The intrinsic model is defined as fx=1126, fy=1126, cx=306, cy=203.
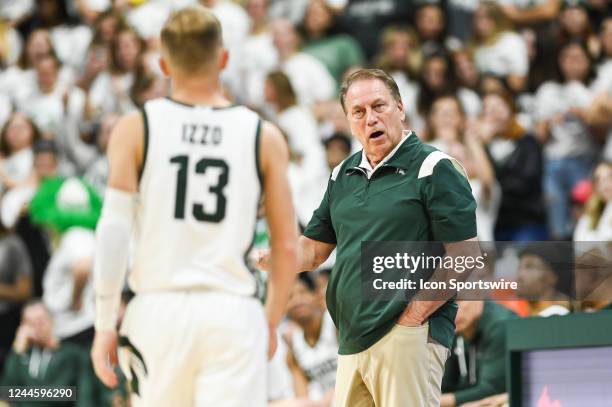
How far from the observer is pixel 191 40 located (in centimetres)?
390

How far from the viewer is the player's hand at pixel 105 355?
3861 millimetres

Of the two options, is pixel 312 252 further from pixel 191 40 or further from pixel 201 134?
pixel 191 40

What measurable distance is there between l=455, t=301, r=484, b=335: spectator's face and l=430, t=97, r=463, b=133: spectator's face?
4531mm

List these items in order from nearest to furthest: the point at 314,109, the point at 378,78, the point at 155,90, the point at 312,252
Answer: the point at 378,78 → the point at 312,252 → the point at 155,90 → the point at 314,109

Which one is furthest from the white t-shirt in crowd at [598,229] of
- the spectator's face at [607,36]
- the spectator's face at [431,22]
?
the spectator's face at [431,22]

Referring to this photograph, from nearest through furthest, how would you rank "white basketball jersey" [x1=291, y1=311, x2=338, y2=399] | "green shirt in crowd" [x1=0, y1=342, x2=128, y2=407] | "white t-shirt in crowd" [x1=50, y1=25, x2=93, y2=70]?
1. "white basketball jersey" [x1=291, y1=311, x2=338, y2=399]
2. "green shirt in crowd" [x1=0, y1=342, x2=128, y2=407]
3. "white t-shirt in crowd" [x1=50, y1=25, x2=93, y2=70]

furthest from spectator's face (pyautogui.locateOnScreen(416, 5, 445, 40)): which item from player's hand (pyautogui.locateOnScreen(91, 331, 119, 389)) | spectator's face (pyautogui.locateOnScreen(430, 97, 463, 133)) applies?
player's hand (pyautogui.locateOnScreen(91, 331, 119, 389))

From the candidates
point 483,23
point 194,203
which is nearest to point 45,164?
point 483,23

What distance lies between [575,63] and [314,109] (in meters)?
2.74

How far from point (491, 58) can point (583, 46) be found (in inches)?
45.3

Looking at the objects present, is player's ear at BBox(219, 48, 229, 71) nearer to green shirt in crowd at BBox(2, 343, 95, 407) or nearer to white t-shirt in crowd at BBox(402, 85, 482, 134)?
green shirt in crowd at BBox(2, 343, 95, 407)

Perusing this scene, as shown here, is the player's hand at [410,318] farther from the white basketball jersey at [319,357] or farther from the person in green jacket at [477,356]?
the white basketball jersey at [319,357]

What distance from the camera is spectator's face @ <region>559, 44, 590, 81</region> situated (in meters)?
11.3

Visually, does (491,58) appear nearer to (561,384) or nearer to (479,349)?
(479,349)
